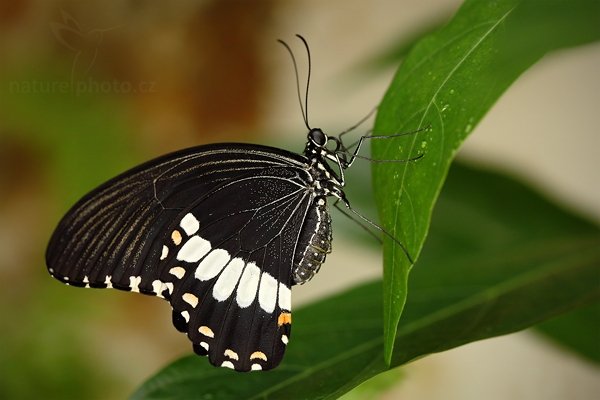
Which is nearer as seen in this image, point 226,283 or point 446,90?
point 446,90

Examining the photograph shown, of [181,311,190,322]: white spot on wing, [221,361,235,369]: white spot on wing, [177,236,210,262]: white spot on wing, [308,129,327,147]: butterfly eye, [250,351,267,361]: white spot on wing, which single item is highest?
[308,129,327,147]: butterfly eye

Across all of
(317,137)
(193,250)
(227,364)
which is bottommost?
(227,364)

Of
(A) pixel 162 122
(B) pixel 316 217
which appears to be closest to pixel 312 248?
(B) pixel 316 217

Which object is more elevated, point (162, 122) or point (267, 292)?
point (162, 122)

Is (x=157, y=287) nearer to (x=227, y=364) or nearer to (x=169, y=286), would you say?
(x=169, y=286)

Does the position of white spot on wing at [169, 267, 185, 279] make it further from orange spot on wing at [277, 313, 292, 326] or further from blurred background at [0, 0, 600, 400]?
blurred background at [0, 0, 600, 400]

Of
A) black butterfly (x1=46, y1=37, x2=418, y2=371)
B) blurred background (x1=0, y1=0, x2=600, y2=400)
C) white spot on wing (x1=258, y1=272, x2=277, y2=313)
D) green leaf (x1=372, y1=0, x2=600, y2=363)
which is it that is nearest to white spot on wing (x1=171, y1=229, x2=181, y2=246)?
black butterfly (x1=46, y1=37, x2=418, y2=371)

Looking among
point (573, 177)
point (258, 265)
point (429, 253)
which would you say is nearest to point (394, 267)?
point (258, 265)
